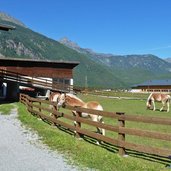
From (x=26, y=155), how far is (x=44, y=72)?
46339 millimetres

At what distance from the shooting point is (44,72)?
2247 inches

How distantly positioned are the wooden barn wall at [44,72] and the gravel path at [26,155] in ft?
133

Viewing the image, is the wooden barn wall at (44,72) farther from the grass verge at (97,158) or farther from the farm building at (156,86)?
the farm building at (156,86)

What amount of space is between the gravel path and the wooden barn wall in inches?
1592

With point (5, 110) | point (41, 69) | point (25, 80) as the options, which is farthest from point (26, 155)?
point (41, 69)

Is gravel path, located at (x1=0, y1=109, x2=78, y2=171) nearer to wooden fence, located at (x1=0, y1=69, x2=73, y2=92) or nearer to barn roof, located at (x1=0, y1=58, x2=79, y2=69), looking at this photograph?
wooden fence, located at (x1=0, y1=69, x2=73, y2=92)

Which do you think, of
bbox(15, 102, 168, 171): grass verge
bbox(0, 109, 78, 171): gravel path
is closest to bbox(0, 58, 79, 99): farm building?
bbox(0, 109, 78, 171): gravel path

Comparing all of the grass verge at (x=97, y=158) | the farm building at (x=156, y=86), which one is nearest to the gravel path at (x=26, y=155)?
the grass verge at (x=97, y=158)

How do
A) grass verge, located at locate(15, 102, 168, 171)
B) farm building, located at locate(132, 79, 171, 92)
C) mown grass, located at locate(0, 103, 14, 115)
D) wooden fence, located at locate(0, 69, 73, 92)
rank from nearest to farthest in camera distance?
grass verge, located at locate(15, 102, 168, 171) → mown grass, located at locate(0, 103, 14, 115) → wooden fence, located at locate(0, 69, 73, 92) → farm building, located at locate(132, 79, 171, 92)

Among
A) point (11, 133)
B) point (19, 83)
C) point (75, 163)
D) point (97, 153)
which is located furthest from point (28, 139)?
point (19, 83)

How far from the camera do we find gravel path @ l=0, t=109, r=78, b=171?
376 inches

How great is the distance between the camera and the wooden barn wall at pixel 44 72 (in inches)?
2184

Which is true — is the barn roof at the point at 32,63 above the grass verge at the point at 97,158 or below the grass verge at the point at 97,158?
above

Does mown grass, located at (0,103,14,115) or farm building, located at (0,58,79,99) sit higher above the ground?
farm building, located at (0,58,79,99)
